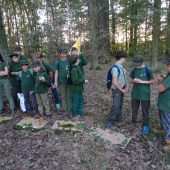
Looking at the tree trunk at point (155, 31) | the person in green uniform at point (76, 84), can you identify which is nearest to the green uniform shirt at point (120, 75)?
the person in green uniform at point (76, 84)

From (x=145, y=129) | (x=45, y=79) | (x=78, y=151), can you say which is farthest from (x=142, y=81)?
(x=45, y=79)

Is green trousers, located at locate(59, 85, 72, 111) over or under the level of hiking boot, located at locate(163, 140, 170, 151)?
over

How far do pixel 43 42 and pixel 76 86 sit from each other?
14.4 ft

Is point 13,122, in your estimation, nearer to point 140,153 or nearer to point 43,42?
point 140,153

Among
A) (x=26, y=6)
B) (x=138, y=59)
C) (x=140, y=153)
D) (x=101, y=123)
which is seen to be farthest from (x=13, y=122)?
(x=26, y=6)

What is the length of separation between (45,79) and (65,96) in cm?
89

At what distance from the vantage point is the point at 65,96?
4.56m

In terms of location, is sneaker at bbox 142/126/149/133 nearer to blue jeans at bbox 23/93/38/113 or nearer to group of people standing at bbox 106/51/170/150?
group of people standing at bbox 106/51/170/150

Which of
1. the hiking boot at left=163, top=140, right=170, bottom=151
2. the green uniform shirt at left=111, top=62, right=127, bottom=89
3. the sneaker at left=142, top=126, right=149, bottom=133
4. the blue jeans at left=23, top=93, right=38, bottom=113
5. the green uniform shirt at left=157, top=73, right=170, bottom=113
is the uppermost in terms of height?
the green uniform shirt at left=111, top=62, right=127, bottom=89

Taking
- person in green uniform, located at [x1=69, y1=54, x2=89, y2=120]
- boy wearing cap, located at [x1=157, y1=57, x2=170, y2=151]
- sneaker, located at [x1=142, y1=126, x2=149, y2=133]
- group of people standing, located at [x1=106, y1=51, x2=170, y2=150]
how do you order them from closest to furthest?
1. boy wearing cap, located at [x1=157, y1=57, x2=170, y2=151]
2. group of people standing, located at [x1=106, y1=51, x2=170, y2=150]
3. sneaker, located at [x1=142, y1=126, x2=149, y2=133]
4. person in green uniform, located at [x1=69, y1=54, x2=89, y2=120]

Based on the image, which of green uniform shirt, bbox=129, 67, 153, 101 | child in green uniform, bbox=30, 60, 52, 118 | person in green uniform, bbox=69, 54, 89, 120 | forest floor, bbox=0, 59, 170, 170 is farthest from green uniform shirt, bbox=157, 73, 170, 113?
child in green uniform, bbox=30, 60, 52, 118

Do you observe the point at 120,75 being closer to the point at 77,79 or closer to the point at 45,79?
the point at 77,79

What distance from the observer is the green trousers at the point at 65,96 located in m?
4.45

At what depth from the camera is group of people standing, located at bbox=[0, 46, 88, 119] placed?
396 cm
